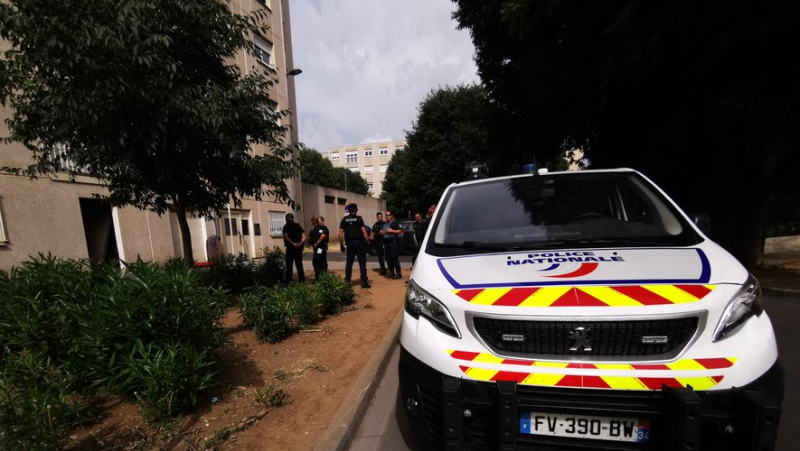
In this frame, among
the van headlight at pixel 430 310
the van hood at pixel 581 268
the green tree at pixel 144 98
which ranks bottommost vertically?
the van headlight at pixel 430 310

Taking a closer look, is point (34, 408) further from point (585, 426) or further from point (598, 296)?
point (598, 296)

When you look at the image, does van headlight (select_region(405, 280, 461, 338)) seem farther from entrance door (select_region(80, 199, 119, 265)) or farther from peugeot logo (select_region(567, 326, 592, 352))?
entrance door (select_region(80, 199, 119, 265))

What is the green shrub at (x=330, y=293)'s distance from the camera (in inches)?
200

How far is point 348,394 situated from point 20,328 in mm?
2697

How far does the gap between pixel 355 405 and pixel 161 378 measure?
133 cm

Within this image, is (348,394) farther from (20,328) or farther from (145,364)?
(20,328)

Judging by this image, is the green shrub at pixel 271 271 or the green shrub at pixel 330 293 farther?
the green shrub at pixel 271 271

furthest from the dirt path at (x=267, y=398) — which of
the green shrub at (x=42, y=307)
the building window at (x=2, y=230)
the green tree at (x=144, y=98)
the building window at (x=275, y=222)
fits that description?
Answer: the building window at (x=275, y=222)

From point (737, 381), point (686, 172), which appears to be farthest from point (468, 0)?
point (737, 381)

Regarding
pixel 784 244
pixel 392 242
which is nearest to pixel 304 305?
pixel 392 242

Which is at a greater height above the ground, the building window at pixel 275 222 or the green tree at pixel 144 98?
the green tree at pixel 144 98

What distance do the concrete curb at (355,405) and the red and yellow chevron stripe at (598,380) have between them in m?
1.18

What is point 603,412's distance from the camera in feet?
4.90

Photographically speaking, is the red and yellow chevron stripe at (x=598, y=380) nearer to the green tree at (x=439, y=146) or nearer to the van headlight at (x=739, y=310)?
the van headlight at (x=739, y=310)
